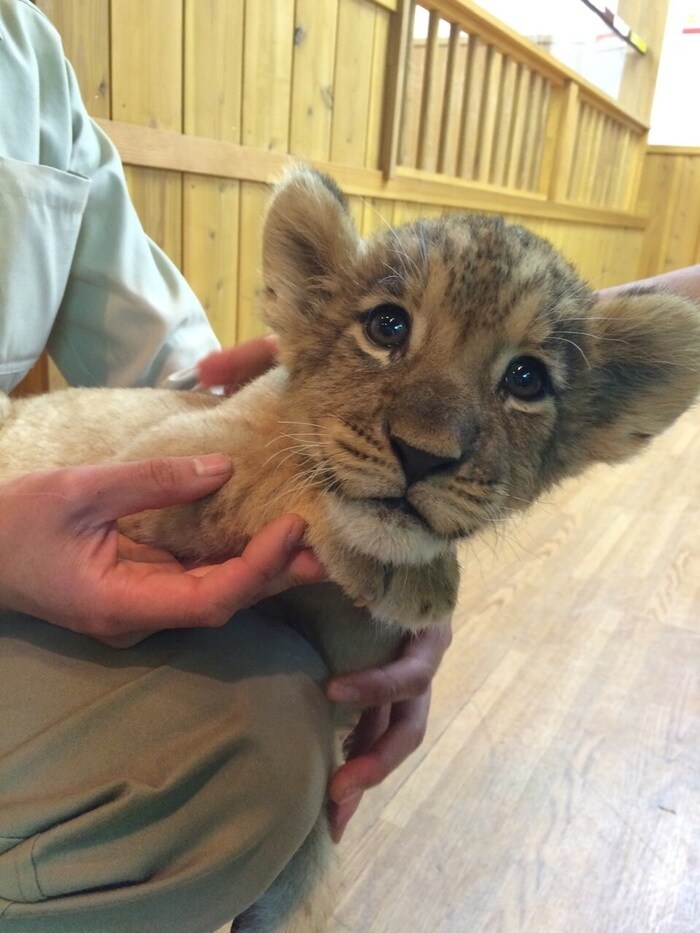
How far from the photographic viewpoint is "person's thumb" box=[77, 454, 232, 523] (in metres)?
1.01

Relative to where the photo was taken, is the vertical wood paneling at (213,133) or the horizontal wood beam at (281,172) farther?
the vertical wood paneling at (213,133)

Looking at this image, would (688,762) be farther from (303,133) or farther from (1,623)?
(303,133)

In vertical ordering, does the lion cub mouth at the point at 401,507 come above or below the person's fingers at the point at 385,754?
above

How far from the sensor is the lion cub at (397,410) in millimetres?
944

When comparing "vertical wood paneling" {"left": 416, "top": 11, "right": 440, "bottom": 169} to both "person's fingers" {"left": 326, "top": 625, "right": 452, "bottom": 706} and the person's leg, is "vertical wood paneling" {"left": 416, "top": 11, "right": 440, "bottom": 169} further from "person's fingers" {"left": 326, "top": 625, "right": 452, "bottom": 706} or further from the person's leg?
the person's leg

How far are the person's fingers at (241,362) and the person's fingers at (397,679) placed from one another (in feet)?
1.92

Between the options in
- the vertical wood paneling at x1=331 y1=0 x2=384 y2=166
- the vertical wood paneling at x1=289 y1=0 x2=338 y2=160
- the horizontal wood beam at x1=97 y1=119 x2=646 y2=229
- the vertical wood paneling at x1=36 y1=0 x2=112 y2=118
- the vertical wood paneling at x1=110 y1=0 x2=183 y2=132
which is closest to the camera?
the vertical wood paneling at x1=36 y1=0 x2=112 y2=118

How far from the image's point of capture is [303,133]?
321 cm

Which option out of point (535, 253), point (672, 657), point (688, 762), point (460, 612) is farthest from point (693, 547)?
point (535, 253)

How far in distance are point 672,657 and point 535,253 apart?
1.70 meters

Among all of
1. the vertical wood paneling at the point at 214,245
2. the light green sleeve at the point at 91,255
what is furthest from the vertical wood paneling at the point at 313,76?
the light green sleeve at the point at 91,255

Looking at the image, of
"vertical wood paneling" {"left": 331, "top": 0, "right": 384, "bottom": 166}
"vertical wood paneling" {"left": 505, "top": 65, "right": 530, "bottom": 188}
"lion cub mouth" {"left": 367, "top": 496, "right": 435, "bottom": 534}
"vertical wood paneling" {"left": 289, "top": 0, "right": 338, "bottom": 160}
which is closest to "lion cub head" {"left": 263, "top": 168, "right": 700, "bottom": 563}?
"lion cub mouth" {"left": 367, "top": 496, "right": 435, "bottom": 534}

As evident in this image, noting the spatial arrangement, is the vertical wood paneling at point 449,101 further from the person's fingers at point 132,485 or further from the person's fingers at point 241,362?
the person's fingers at point 132,485

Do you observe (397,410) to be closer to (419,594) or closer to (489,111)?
(419,594)
